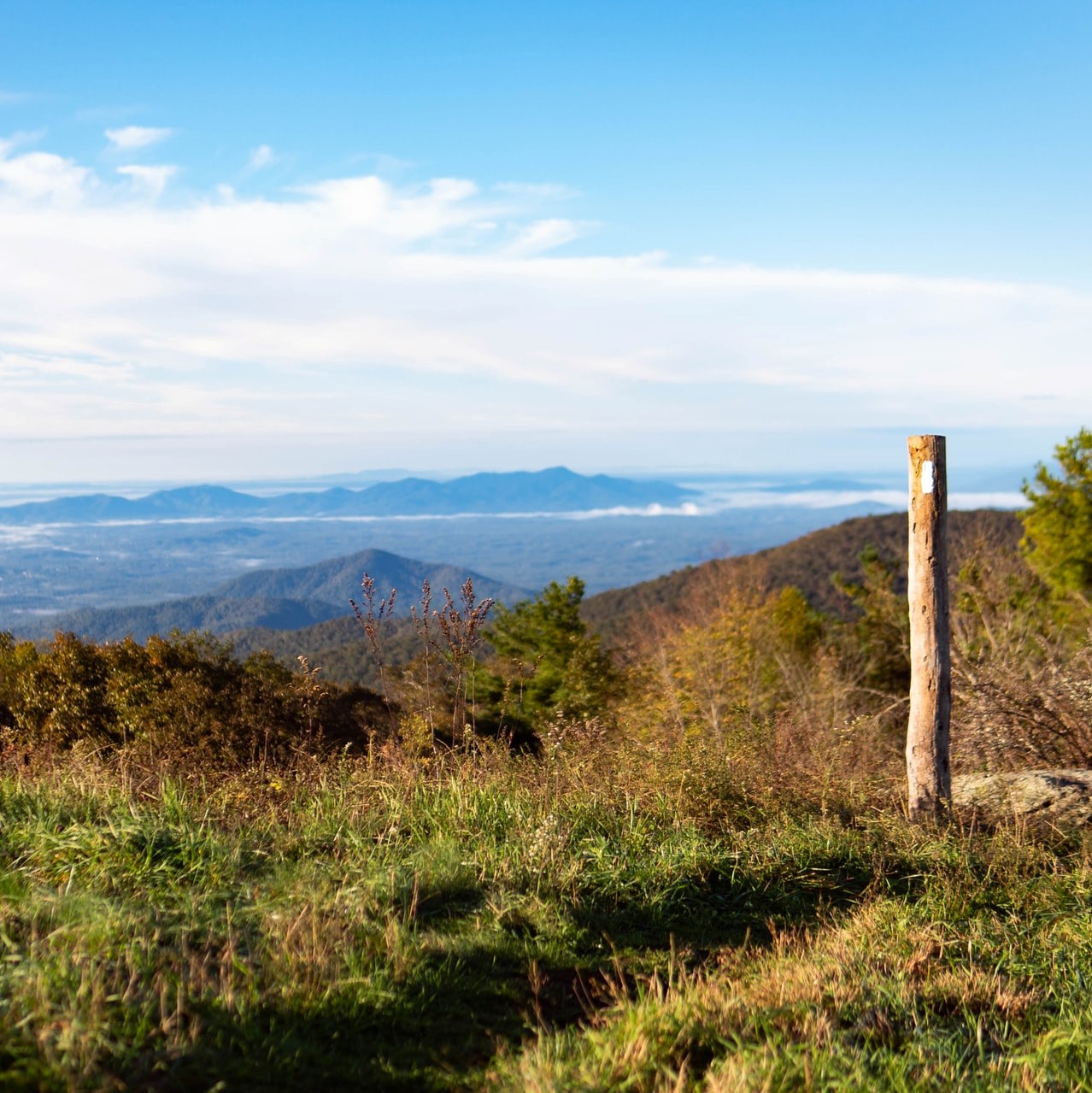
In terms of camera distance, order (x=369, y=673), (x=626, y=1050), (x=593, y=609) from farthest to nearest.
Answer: (x=593, y=609), (x=369, y=673), (x=626, y=1050)

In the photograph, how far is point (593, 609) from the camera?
85.2 metres

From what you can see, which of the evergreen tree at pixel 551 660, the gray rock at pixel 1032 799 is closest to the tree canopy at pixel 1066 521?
the evergreen tree at pixel 551 660

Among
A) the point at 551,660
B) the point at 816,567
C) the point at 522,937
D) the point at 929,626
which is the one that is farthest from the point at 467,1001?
the point at 816,567

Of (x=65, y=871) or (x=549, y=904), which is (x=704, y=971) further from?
(x=65, y=871)

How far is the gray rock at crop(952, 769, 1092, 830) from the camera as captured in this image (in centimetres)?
641

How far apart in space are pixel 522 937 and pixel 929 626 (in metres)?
4.07

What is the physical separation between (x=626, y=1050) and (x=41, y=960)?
2.05 metres

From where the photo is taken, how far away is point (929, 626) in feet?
21.6

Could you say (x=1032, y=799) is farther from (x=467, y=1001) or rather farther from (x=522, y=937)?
(x=467, y=1001)

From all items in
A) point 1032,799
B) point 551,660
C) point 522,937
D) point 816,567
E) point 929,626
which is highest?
point 929,626

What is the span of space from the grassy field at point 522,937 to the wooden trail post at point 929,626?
0.59 meters

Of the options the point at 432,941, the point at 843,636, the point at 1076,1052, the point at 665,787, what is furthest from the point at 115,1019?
the point at 843,636

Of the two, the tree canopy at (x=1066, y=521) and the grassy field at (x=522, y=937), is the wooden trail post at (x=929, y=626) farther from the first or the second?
the tree canopy at (x=1066, y=521)

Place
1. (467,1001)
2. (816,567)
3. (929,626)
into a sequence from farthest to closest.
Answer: (816,567) → (929,626) → (467,1001)
